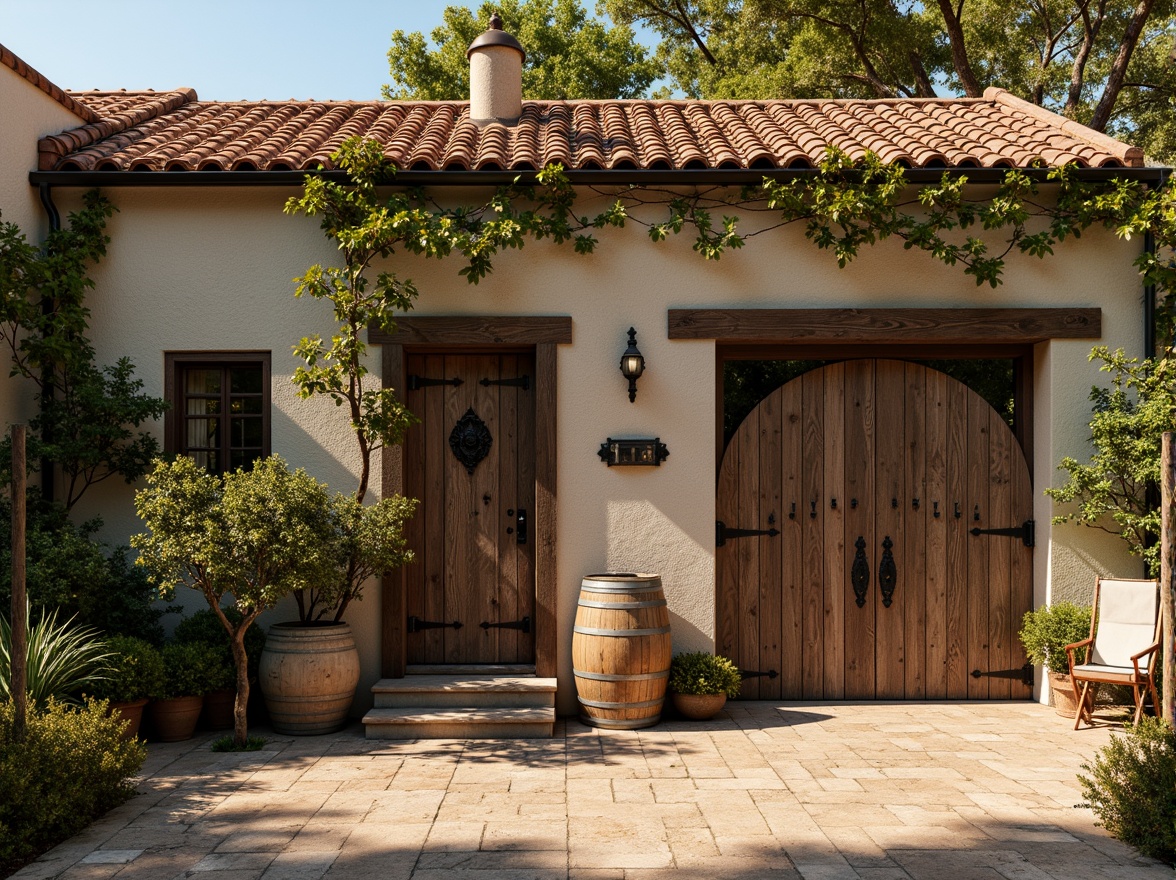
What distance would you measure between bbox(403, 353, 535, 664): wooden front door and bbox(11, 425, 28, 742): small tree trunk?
2.79 m

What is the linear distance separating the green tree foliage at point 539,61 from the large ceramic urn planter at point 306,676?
1454 centimetres

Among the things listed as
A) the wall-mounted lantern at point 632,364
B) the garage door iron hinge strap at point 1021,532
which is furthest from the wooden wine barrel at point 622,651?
the garage door iron hinge strap at point 1021,532

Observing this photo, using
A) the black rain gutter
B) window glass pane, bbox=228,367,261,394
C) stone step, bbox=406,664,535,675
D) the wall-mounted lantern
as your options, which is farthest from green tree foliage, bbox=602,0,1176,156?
stone step, bbox=406,664,535,675

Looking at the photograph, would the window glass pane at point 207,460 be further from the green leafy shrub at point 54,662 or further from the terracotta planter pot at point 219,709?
the terracotta planter pot at point 219,709

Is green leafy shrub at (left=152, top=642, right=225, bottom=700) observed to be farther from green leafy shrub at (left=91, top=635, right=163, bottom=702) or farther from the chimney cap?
the chimney cap

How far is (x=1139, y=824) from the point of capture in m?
4.13

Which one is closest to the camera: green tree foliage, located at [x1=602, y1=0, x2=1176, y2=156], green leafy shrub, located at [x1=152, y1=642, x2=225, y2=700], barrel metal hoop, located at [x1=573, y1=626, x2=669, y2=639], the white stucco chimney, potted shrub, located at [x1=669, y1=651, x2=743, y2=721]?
green leafy shrub, located at [x1=152, y1=642, x2=225, y2=700]

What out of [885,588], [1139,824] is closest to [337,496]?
[885,588]

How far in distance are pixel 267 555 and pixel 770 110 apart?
6177 millimetres

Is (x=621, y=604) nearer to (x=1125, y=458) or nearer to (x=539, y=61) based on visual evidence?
(x=1125, y=458)

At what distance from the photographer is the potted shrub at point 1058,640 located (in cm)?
650

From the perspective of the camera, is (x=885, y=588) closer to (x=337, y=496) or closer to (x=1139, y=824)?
(x=1139, y=824)

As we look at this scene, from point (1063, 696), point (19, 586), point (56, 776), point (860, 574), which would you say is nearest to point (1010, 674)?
point (1063, 696)

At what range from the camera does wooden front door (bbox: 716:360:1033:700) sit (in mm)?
7059
